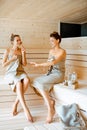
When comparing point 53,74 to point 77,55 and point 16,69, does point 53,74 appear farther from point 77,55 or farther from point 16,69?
point 77,55

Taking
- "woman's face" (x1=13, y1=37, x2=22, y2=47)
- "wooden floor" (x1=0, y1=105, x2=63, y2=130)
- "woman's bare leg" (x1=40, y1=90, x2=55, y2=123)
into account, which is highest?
"woman's face" (x1=13, y1=37, x2=22, y2=47)

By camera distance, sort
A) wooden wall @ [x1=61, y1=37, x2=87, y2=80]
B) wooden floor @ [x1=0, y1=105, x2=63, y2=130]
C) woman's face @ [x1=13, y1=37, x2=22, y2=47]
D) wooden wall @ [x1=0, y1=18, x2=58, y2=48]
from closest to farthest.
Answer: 1. wooden floor @ [x1=0, y1=105, x2=63, y2=130]
2. woman's face @ [x1=13, y1=37, x2=22, y2=47]
3. wooden wall @ [x1=61, y1=37, x2=87, y2=80]
4. wooden wall @ [x1=0, y1=18, x2=58, y2=48]

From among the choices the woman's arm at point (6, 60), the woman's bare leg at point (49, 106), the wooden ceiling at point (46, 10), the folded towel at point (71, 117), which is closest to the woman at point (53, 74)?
the woman's bare leg at point (49, 106)

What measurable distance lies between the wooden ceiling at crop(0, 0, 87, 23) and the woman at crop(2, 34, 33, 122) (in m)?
0.66

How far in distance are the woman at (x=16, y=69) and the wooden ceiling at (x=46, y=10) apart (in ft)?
2.15

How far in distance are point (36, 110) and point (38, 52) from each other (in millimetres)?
1315

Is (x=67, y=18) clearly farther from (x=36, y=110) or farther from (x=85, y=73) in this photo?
(x=36, y=110)

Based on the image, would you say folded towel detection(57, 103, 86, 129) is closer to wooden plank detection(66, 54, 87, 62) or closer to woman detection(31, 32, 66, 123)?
woman detection(31, 32, 66, 123)

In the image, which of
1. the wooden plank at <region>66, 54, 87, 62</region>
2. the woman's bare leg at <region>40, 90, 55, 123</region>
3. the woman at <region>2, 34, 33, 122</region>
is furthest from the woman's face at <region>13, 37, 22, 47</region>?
the wooden plank at <region>66, 54, 87, 62</region>

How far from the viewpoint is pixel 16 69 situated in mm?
3971

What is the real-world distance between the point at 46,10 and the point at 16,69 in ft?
4.48

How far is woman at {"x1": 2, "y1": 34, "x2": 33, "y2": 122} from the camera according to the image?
368cm

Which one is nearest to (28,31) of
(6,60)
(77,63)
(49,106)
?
(6,60)

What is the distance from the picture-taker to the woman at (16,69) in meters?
3.68
